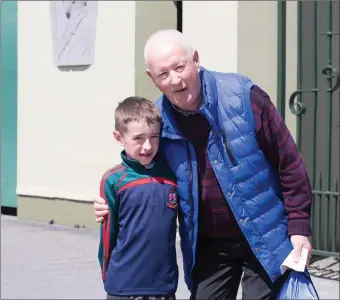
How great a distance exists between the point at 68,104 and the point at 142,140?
20.0ft

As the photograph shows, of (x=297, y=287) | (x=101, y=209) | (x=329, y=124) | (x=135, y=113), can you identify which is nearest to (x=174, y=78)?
(x=135, y=113)

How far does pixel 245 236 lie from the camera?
3.39 m

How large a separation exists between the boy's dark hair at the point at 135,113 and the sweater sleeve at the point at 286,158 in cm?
40

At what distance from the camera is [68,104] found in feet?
30.7

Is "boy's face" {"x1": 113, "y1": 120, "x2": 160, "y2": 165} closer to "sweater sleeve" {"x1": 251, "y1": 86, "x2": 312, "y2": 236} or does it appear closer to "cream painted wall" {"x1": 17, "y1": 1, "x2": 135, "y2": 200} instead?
"sweater sleeve" {"x1": 251, "y1": 86, "x2": 312, "y2": 236}

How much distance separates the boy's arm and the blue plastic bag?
726mm

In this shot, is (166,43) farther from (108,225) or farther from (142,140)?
(108,225)

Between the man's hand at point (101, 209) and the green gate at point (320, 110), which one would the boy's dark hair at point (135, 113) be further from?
the green gate at point (320, 110)

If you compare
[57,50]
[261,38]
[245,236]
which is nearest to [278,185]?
[245,236]

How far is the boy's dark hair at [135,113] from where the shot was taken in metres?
3.37

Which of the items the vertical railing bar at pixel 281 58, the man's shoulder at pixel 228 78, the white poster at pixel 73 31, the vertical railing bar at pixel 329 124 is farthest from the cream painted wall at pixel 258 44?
the man's shoulder at pixel 228 78

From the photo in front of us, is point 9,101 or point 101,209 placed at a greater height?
point 9,101

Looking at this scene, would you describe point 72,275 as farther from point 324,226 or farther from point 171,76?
point 171,76

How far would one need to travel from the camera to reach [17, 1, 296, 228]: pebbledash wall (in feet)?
24.3
